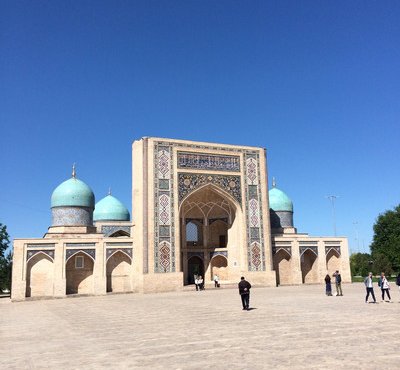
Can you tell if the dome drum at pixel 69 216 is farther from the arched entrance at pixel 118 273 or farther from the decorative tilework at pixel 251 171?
the decorative tilework at pixel 251 171

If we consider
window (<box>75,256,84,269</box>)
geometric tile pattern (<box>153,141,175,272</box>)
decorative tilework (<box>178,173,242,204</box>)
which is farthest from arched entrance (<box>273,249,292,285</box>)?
window (<box>75,256,84,269</box>)

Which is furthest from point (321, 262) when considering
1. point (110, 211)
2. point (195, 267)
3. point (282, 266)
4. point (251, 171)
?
point (110, 211)

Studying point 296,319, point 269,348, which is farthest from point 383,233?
point 269,348

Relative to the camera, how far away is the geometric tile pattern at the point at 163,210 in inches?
1039

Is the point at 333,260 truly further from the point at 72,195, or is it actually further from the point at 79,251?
the point at 72,195

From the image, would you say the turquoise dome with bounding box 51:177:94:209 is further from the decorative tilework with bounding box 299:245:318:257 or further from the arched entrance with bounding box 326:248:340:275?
the arched entrance with bounding box 326:248:340:275

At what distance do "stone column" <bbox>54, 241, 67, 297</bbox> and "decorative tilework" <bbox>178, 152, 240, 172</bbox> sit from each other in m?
9.07

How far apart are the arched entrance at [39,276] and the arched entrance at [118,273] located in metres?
3.56

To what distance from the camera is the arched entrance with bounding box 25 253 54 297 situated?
2523 cm

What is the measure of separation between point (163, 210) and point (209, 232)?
6.75m

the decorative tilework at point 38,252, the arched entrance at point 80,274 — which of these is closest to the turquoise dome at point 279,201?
the arched entrance at point 80,274

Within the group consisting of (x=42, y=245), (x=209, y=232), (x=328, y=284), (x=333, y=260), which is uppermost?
(x=209, y=232)

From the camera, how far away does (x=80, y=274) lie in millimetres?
27156

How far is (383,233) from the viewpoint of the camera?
40594 mm
